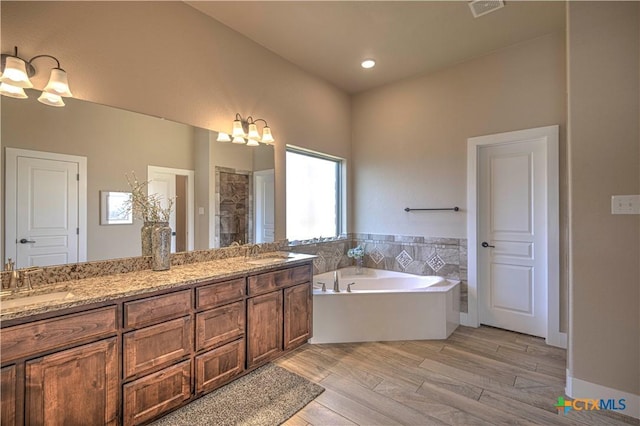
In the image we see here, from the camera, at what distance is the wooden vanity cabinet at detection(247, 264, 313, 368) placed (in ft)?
7.45

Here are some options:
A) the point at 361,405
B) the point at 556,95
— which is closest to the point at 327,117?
the point at 556,95

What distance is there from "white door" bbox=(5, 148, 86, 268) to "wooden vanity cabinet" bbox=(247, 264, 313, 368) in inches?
45.6

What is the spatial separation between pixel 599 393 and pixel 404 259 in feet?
6.83

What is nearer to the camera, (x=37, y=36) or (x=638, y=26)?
(x=37, y=36)

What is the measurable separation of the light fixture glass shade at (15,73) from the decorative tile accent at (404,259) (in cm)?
367

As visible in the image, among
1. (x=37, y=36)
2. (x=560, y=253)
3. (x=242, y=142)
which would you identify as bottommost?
(x=560, y=253)

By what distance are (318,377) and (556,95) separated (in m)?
3.34

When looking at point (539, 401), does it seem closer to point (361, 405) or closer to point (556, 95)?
point (361, 405)

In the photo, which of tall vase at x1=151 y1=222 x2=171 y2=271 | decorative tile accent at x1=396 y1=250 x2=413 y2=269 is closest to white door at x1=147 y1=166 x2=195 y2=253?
tall vase at x1=151 y1=222 x2=171 y2=271

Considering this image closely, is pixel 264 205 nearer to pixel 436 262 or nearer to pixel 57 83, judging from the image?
pixel 57 83

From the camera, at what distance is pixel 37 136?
1.72m

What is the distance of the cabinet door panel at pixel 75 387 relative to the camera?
4.32ft

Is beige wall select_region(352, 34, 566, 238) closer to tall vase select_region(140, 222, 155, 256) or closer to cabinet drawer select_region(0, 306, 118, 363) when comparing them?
tall vase select_region(140, 222, 155, 256)
